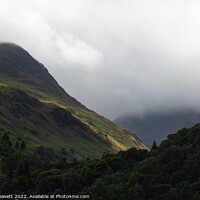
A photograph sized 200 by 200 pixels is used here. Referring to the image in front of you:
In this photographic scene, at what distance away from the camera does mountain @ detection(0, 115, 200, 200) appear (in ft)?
298

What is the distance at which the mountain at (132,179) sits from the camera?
9081 cm

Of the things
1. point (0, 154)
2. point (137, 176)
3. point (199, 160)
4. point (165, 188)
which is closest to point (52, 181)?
point (137, 176)

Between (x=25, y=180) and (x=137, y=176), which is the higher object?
(x=137, y=176)

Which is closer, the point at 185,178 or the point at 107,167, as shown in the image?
the point at 185,178

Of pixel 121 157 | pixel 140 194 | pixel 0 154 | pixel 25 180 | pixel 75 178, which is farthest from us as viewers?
pixel 0 154

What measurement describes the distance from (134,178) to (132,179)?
771 mm

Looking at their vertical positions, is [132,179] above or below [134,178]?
below

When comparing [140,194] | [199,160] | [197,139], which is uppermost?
[197,139]

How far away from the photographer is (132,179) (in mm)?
97250

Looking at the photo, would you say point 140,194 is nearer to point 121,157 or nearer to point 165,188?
point 165,188

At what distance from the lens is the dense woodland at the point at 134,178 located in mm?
90750

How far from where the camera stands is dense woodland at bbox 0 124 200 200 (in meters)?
90.8

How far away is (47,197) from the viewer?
96625 mm

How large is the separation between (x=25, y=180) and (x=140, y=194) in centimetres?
5076
